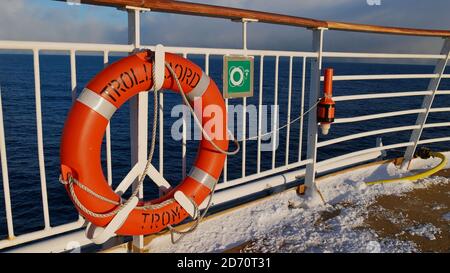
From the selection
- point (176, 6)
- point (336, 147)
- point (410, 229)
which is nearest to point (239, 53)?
point (176, 6)

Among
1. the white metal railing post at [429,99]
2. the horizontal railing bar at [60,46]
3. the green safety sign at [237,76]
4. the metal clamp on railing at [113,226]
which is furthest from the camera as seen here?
the white metal railing post at [429,99]

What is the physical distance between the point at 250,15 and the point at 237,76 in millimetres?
312

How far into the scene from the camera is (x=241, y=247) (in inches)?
73.6

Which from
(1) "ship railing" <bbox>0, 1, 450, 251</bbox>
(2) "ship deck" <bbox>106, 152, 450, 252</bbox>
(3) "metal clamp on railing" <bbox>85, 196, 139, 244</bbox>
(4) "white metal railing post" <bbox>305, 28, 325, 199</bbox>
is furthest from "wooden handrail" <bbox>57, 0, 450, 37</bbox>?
(2) "ship deck" <bbox>106, 152, 450, 252</bbox>

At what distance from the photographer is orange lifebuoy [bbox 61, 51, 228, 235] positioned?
149 cm

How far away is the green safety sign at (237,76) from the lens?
1.95 m

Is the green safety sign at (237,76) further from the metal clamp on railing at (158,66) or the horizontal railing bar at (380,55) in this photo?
the horizontal railing bar at (380,55)

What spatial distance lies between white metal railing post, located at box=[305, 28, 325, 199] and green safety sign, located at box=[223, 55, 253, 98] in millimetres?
515

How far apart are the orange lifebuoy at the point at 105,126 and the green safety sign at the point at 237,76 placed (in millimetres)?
201

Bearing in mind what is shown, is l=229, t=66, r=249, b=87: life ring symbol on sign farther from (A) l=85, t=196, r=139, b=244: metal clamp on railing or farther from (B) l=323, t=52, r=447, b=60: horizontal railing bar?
(A) l=85, t=196, r=139, b=244: metal clamp on railing

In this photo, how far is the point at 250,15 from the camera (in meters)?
1.93

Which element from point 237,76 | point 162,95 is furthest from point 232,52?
point 162,95

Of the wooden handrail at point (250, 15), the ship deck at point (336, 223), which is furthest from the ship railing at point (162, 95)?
the ship deck at point (336, 223)

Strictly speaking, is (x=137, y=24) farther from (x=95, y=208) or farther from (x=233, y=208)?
(x=233, y=208)
